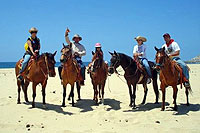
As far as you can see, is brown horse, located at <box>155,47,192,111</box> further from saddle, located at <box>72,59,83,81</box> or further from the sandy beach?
saddle, located at <box>72,59,83,81</box>

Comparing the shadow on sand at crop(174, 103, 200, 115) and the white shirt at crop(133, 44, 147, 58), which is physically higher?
the white shirt at crop(133, 44, 147, 58)

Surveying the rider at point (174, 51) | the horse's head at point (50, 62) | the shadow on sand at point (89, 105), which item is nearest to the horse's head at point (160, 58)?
the rider at point (174, 51)

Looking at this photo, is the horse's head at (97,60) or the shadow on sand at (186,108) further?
the horse's head at (97,60)

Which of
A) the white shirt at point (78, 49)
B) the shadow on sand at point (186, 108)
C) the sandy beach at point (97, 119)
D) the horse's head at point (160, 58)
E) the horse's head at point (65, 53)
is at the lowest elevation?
the sandy beach at point (97, 119)

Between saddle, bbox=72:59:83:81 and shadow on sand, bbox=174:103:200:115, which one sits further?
saddle, bbox=72:59:83:81

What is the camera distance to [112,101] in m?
9.57

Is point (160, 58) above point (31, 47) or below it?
below

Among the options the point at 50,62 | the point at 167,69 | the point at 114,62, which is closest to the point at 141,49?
the point at 114,62

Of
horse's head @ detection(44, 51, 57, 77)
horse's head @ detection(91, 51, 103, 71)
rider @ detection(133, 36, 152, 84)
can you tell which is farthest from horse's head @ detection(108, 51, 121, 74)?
horse's head @ detection(44, 51, 57, 77)

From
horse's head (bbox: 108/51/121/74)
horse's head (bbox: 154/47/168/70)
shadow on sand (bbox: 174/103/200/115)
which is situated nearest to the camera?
horse's head (bbox: 154/47/168/70)

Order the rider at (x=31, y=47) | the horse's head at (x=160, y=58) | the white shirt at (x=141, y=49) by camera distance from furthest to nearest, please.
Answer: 1. the white shirt at (x=141, y=49)
2. the rider at (x=31, y=47)
3. the horse's head at (x=160, y=58)

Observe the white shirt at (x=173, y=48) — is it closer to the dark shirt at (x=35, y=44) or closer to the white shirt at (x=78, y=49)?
the white shirt at (x=78, y=49)

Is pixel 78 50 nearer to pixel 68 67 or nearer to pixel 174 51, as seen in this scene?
pixel 68 67

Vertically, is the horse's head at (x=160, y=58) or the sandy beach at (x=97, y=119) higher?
the horse's head at (x=160, y=58)
